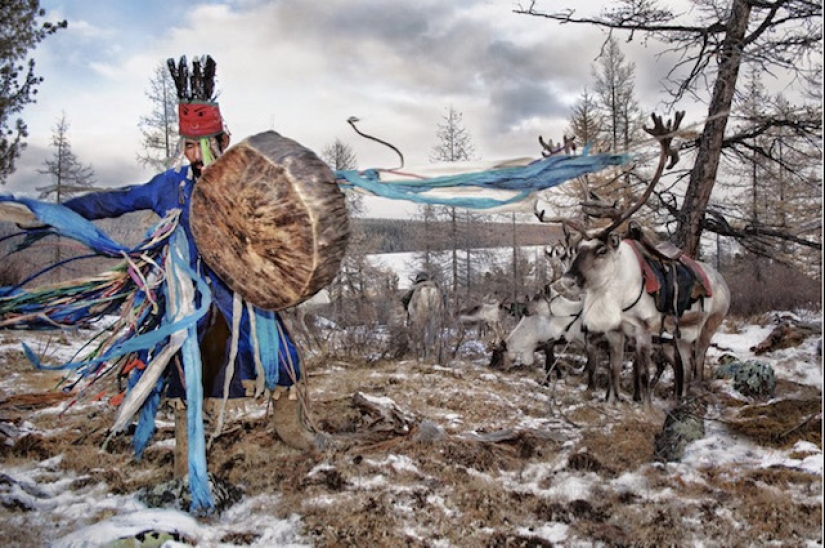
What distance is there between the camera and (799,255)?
7.05 m

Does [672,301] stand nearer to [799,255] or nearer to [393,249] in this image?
[799,255]

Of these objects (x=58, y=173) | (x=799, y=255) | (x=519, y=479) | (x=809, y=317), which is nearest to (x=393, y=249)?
(x=58, y=173)

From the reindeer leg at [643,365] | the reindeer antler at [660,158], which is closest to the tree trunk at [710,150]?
the reindeer leg at [643,365]

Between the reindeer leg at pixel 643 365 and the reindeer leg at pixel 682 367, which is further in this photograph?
→ the reindeer leg at pixel 682 367

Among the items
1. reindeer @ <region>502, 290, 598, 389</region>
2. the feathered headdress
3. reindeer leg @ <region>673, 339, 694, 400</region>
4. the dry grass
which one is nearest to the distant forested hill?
reindeer @ <region>502, 290, 598, 389</region>

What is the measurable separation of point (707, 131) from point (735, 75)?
0.71 meters

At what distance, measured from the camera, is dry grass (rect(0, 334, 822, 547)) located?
2795 mm

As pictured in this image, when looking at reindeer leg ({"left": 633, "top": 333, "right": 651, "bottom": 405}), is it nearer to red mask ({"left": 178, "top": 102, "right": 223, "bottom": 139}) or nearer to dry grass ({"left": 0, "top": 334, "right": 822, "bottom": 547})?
dry grass ({"left": 0, "top": 334, "right": 822, "bottom": 547})

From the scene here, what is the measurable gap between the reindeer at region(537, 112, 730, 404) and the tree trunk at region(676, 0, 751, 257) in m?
1.28

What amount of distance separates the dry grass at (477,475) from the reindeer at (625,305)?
0.53 meters

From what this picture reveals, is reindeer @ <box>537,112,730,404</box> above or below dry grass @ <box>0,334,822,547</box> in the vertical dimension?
above

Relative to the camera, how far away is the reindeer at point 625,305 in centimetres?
483

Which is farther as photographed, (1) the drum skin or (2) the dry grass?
(2) the dry grass

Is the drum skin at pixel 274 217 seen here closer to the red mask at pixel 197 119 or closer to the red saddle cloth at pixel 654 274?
the red mask at pixel 197 119
